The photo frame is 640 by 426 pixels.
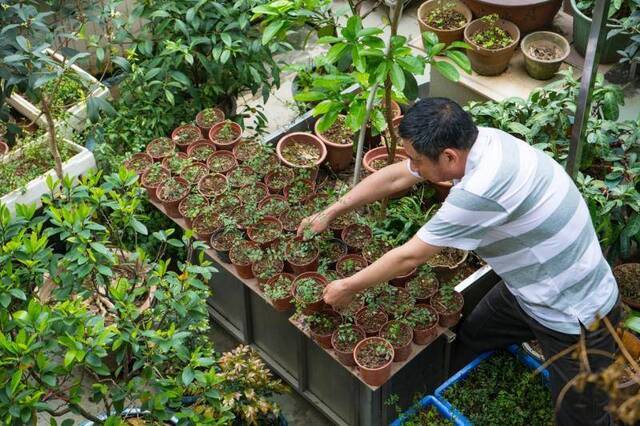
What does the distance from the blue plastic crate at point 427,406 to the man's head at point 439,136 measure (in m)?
1.15

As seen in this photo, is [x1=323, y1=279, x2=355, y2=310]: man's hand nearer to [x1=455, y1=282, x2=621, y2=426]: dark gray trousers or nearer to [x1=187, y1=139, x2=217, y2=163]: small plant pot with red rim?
[x1=455, y1=282, x2=621, y2=426]: dark gray trousers

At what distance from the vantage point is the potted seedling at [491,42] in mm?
5453

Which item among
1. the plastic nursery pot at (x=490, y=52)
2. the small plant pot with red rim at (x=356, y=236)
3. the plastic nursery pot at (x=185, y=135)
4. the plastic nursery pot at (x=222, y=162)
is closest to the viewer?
the small plant pot with red rim at (x=356, y=236)

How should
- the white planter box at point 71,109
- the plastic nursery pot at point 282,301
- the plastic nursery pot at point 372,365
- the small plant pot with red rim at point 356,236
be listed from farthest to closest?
the white planter box at point 71,109 < the small plant pot with red rim at point 356,236 < the plastic nursery pot at point 282,301 < the plastic nursery pot at point 372,365

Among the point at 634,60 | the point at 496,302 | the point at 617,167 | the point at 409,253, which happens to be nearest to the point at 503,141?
the point at 409,253

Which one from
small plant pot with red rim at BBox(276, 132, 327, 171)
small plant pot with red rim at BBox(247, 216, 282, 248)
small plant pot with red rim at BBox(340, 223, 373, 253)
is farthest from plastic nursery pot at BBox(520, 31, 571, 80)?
small plant pot with red rim at BBox(247, 216, 282, 248)

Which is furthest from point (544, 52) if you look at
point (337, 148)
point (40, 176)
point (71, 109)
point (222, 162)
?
point (40, 176)

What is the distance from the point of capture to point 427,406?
3809 millimetres

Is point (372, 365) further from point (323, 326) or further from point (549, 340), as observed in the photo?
point (549, 340)

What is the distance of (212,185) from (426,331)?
152cm

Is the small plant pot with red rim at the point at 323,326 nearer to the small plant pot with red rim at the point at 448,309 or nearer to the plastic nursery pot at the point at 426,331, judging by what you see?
the plastic nursery pot at the point at 426,331

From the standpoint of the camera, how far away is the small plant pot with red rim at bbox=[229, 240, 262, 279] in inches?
162

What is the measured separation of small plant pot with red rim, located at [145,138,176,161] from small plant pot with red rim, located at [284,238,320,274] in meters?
1.08

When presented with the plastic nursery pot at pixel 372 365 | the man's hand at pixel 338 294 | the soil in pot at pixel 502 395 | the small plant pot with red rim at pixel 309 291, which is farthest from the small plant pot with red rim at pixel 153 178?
the soil in pot at pixel 502 395
